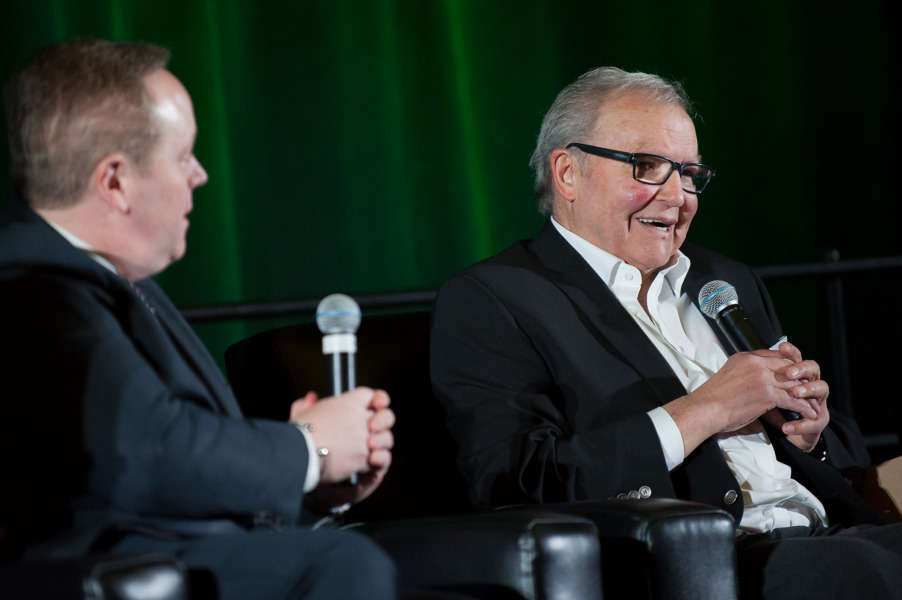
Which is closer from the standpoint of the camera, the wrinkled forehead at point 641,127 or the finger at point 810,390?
the finger at point 810,390

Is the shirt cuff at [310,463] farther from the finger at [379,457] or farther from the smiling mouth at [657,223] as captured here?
the smiling mouth at [657,223]

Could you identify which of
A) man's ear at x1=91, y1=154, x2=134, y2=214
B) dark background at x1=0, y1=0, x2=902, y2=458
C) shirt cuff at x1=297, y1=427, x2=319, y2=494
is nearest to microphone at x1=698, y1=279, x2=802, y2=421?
shirt cuff at x1=297, y1=427, x2=319, y2=494

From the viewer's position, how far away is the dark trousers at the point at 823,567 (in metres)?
1.57

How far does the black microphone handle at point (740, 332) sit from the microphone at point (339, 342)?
84cm

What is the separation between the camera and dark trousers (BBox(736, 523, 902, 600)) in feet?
5.14

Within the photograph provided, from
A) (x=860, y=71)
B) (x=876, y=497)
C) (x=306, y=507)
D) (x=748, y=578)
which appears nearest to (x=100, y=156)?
(x=306, y=507)

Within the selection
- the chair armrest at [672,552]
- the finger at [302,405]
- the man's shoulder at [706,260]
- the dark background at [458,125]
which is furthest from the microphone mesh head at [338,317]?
the dark background at [458,125]

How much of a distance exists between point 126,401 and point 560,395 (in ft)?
3.03

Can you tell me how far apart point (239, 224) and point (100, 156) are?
2.56 meters

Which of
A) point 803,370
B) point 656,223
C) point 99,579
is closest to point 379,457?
point 99,579

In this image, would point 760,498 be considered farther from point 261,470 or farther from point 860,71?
point 860,71

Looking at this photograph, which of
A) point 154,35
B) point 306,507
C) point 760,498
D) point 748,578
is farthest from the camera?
point 154,35

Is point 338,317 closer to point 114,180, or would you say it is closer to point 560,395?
point 114,180

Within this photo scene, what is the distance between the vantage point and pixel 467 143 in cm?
388
